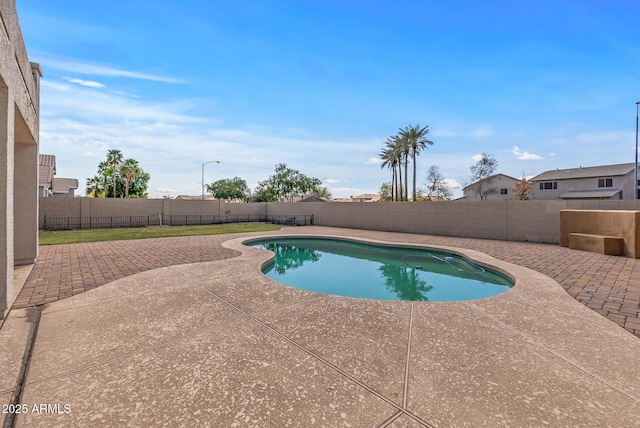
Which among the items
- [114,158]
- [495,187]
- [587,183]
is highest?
[114,158]

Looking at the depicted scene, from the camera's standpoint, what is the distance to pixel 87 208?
17781 millimetres

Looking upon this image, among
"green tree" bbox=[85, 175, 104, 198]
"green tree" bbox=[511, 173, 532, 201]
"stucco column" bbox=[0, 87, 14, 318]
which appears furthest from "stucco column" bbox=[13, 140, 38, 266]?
"green tree" bbox=[511, 173, 532, 201]

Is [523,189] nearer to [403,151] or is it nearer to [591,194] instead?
[591,194]

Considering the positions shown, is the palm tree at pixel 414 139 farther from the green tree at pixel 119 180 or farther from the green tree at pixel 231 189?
the green tree at pixel 231 189

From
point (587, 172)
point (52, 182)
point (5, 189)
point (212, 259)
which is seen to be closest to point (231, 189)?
point (52, 182)

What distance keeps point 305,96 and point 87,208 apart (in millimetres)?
15578

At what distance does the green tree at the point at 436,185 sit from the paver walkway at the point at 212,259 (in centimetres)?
2802

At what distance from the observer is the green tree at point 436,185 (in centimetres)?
3738

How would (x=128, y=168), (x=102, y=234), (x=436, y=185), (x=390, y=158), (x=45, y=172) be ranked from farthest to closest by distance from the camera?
(x=436, y=185) < (x=128, y=168) < (x=390, y=158) < (x=45, y=172) < (x=102, y=234)

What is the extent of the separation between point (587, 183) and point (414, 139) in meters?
19.0

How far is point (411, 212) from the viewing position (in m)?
15.5

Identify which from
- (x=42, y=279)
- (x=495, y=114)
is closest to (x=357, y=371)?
(x=42, y=279)

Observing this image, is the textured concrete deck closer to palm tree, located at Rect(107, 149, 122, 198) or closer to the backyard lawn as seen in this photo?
the backyard lawn

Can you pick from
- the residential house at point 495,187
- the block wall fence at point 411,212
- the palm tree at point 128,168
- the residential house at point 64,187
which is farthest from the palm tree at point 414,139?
the residential house at point 64,187
